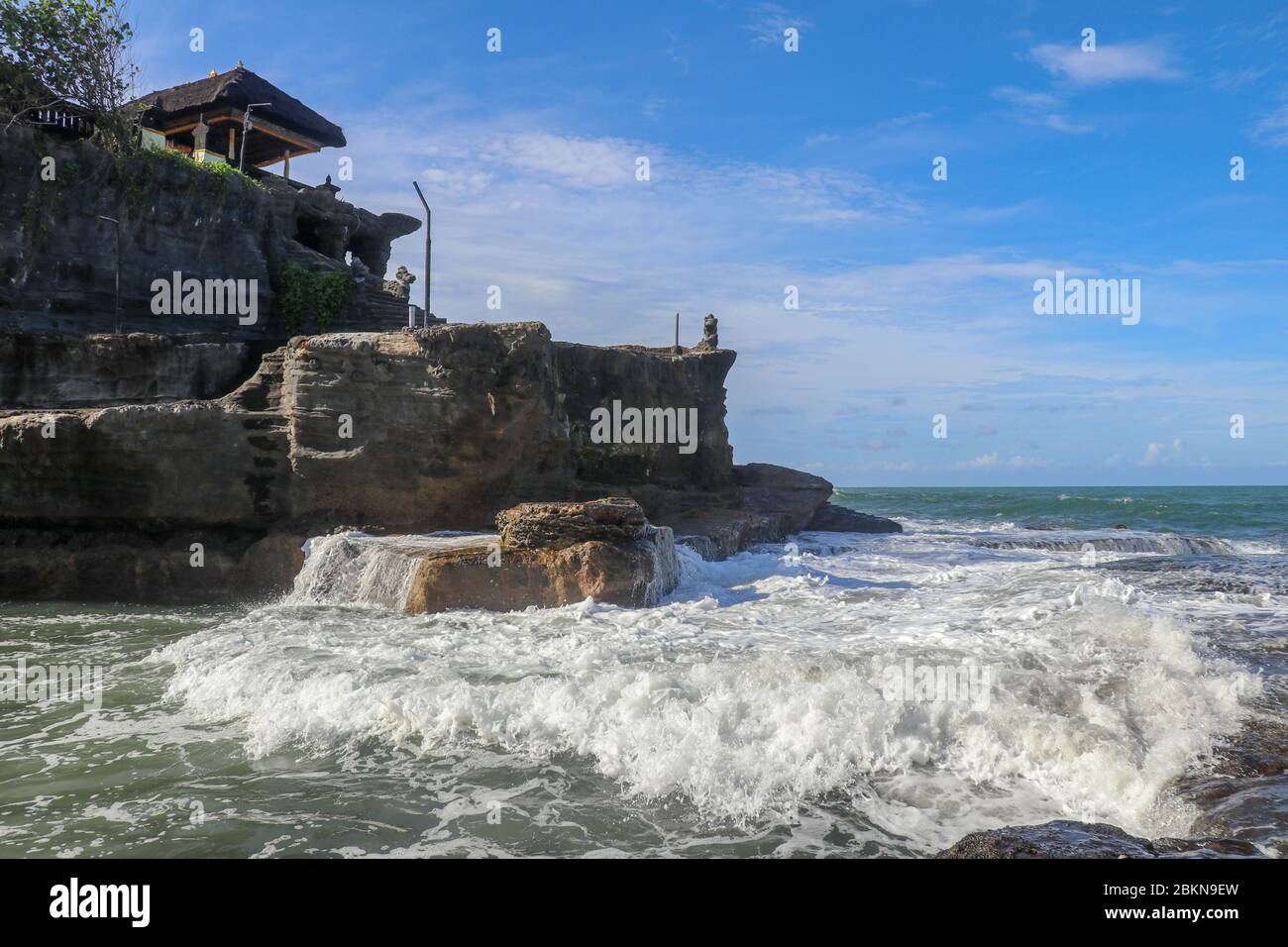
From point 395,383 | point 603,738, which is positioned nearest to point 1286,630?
point 603,738

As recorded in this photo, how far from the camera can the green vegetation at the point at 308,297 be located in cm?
2041

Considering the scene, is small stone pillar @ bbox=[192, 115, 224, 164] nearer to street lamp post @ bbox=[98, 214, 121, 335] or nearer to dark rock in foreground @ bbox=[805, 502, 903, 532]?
street lamp post @ bbox=[98, 214, 121, 335]

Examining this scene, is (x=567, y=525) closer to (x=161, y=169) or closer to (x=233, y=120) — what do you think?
(x=161, y=169)

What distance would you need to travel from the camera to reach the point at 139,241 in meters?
18.2

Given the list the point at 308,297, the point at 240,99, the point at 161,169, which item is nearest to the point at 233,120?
the point at 240,99

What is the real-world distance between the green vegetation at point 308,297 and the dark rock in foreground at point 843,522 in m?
13.4

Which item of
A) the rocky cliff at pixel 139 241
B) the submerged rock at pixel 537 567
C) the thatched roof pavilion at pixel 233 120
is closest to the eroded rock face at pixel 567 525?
the submerged rock at pixel 537 567

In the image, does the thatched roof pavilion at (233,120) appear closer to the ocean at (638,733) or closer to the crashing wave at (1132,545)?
the ocean at (638,733)

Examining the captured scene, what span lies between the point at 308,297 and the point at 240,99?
327 inches

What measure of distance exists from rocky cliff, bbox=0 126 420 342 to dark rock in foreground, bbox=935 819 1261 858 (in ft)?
49.7

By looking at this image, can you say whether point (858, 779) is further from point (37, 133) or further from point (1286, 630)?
point (37, 133)

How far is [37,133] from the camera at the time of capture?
1692cm

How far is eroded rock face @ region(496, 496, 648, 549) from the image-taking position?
1006 cm
